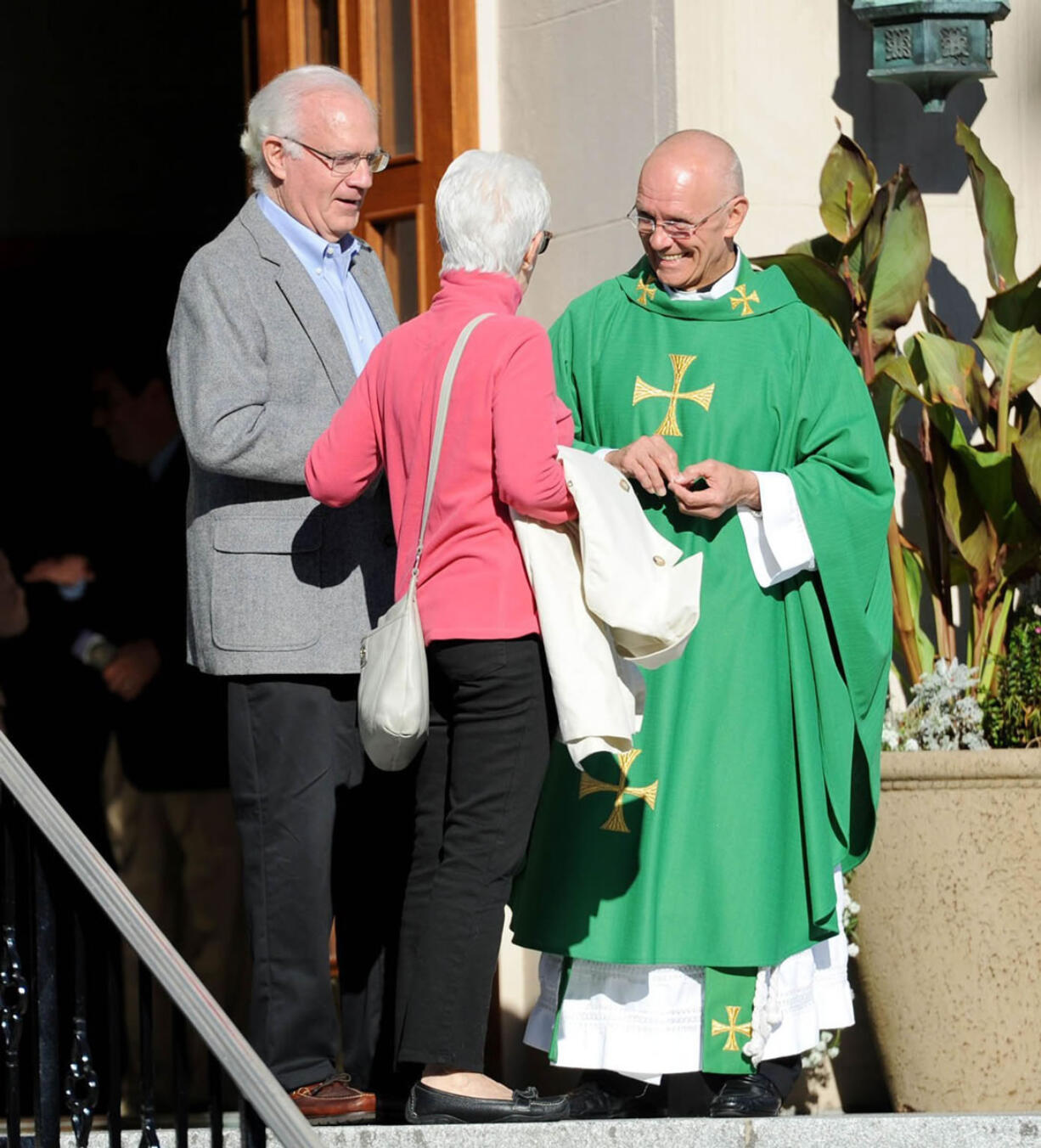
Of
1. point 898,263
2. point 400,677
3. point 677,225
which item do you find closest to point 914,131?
point 898,263

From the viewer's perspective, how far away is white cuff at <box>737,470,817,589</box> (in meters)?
4.47

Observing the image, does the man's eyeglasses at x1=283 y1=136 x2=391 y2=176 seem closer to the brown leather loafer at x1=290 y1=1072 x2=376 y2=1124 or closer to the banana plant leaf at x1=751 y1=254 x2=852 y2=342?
the banana plant leaf at x1=751 y1=254 x2=852 y2=342

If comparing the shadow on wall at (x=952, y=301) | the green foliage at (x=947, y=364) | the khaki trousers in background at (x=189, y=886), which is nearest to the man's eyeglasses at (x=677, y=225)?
the green foliage at (x=947, y=364)

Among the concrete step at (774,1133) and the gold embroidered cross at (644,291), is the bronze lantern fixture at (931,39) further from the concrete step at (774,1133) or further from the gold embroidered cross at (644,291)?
the concrete step at (774,1133)

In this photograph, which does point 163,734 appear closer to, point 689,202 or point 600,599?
point 689,202

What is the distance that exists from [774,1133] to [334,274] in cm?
173

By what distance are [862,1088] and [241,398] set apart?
7.74 feet

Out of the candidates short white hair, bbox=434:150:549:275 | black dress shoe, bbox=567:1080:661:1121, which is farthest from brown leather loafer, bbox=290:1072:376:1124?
short white hair, bbox=434:150:549:275

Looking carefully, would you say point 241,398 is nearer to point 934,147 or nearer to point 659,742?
point 659,742

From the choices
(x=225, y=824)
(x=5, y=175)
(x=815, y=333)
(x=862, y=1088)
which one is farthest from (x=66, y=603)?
(x=815, y=333)

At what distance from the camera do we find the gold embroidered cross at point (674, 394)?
15.1ft

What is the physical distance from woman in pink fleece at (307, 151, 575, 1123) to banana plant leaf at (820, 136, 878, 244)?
1.44 m

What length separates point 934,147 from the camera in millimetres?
5836

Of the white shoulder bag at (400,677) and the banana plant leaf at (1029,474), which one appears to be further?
the banana plant leaf at (1029,474)
